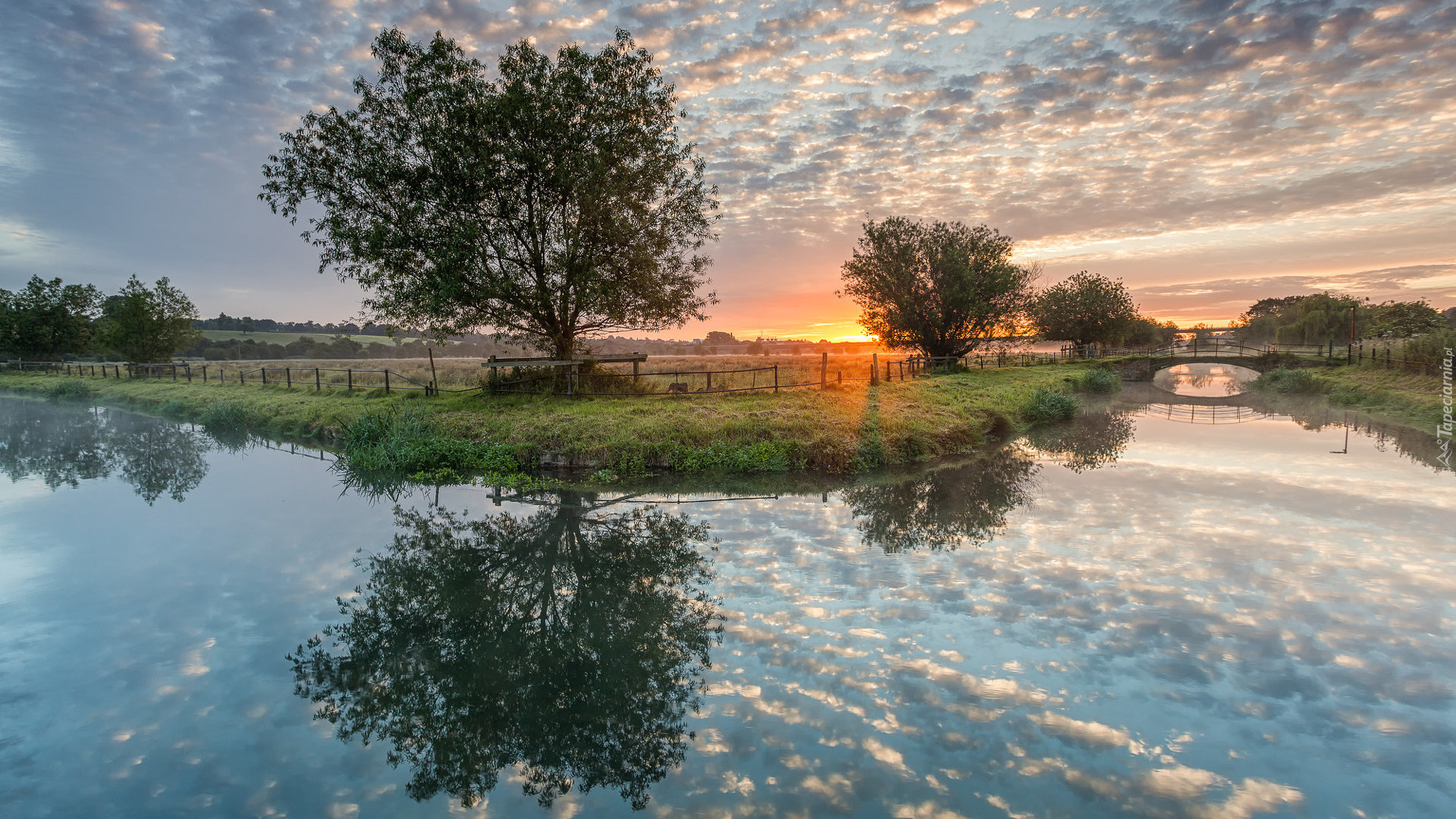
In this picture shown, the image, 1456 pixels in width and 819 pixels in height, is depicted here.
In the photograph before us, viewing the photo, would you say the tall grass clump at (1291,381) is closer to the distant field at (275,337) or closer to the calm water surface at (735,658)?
the calm water surface at (735,658)

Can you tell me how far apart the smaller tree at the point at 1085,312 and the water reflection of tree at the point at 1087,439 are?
38.3 m

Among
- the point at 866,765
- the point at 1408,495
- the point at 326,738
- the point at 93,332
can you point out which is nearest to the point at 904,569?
the point at 866,765

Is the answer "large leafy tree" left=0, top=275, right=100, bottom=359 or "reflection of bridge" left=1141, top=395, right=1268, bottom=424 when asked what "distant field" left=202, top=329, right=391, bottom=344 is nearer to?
"large leafy tree" left=0, top=275, right=100, bottom=359

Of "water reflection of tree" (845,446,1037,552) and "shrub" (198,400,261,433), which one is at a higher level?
"shrub" (198,400,261,433)

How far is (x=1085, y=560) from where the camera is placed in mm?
9914

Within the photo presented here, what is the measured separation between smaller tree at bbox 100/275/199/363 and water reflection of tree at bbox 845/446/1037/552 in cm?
5951

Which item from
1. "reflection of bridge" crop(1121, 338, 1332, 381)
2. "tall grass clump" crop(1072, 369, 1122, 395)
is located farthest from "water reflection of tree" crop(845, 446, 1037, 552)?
"reflection of bridge" crop(1121, 338, 1332, 381)

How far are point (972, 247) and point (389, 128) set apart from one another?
129 feet

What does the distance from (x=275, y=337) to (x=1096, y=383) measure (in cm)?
13503

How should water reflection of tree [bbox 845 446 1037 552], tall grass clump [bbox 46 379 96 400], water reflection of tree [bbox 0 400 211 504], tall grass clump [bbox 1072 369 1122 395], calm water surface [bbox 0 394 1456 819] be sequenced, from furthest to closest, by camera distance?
tall grass clump [bbox 1072 369 1122 395] < tall grass clump [bbox 46 379 96 400] < water reflection of tree [bbox 0 400 211 504] < water reflection of tree [bbox 845 446 1037 552] < calm water surface [bbox 0 394 1456 819]

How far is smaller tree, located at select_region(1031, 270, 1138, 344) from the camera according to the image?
65.2 m

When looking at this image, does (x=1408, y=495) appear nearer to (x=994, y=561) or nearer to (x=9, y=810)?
(x=994, y=561)

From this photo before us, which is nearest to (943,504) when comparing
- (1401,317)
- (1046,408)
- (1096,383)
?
(1046,408)

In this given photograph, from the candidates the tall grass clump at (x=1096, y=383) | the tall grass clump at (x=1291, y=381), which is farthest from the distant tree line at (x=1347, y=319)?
the tall grass clump at (x=1096, y=383)
